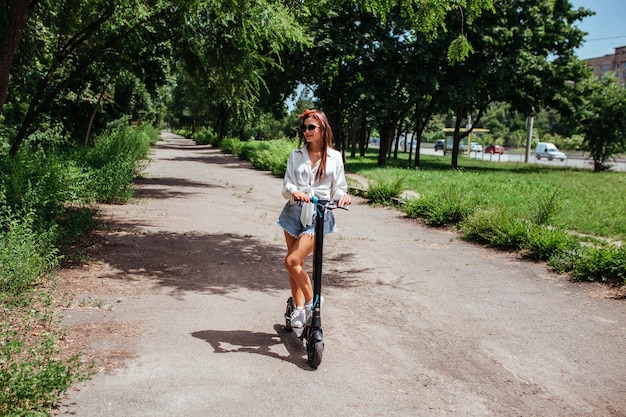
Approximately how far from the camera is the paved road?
3.53m

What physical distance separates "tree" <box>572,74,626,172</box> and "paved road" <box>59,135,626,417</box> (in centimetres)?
2693

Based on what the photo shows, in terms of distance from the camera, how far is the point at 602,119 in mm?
31156

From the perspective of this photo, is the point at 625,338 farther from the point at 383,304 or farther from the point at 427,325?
the point at 383,304

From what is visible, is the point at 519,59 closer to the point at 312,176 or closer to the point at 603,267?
the point at 603,267

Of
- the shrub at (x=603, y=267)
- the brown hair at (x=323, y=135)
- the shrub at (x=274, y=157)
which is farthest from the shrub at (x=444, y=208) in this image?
the shrub at (x=274, y=157)

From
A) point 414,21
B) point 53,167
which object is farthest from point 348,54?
point 53,167

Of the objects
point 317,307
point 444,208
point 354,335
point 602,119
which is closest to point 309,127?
point 317,307

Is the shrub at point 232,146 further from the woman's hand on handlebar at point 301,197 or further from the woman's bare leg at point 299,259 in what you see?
the woman's hand on handlebar at point 301,197

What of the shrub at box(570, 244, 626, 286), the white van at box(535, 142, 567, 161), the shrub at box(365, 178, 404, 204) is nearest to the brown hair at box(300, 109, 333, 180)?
the shrub at box(570, 244, 626, 286)

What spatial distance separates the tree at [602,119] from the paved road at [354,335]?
26927 mm

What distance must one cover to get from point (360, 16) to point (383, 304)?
2247 cm

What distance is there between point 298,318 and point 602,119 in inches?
1269

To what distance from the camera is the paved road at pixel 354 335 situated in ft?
11.6

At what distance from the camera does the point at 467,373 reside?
13.6 ft
